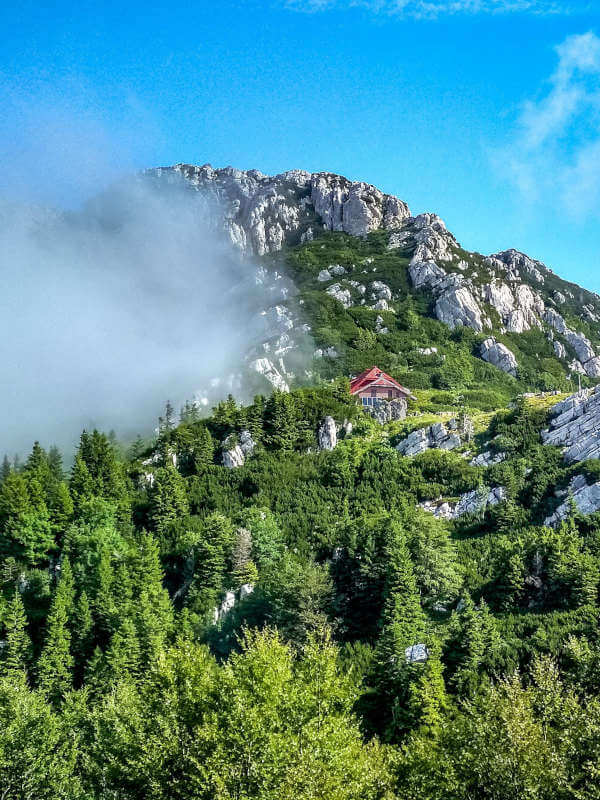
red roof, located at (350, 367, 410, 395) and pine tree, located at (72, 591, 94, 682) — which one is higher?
red roof, located at (350, 367, 410, 395)

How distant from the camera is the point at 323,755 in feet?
70.2

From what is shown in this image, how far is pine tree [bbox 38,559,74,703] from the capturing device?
42750 millimetres

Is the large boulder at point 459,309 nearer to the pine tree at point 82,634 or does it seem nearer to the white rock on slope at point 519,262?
the white rock on slope at point 519,262

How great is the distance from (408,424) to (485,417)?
9.99 meters

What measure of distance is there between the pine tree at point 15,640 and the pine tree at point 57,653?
167 cm

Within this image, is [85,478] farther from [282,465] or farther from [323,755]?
[323,755]

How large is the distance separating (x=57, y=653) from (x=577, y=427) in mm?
53278

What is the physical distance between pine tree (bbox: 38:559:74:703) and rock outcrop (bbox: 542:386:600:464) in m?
47.6

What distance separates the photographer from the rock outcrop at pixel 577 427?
5910 cm

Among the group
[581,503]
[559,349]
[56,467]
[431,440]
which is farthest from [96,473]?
[559,349]

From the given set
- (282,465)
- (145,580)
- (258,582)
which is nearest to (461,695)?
(258,582)

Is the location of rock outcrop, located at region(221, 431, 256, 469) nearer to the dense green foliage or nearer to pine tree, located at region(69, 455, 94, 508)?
the dense green foliage

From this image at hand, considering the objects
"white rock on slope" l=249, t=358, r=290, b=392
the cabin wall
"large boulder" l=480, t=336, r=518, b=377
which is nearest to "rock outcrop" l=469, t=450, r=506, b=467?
the cabin wall

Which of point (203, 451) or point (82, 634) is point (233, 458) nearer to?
point (203, 451)
